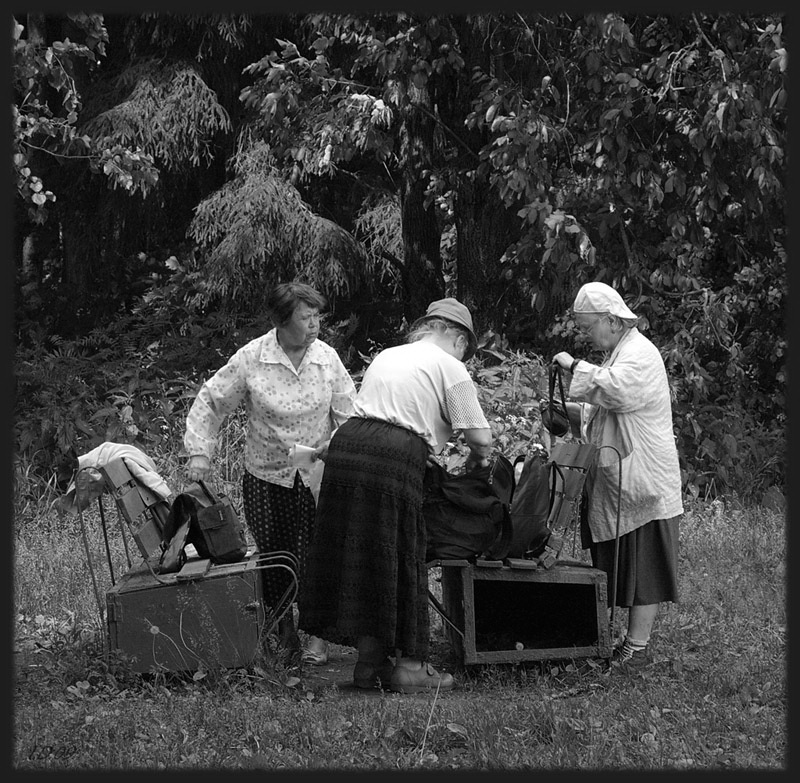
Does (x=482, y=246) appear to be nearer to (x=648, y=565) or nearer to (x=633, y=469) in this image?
(x=633, y=469)

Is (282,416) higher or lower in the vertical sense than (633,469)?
higher

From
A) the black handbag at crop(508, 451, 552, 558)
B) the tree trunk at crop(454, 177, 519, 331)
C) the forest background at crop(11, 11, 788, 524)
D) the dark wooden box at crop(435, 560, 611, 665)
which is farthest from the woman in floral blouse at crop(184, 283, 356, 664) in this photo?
the tree trunk at crop(454, 177, 519, 331)

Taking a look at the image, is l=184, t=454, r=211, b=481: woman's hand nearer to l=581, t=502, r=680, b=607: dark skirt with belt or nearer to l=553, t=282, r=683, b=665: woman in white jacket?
l=553, t=282, r=683, b=665: woman in white jacket

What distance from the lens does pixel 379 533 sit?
184 inches

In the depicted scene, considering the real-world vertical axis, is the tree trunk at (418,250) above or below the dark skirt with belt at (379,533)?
above

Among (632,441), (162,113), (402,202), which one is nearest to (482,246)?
(402,202)

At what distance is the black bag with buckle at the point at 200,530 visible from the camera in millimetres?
4961

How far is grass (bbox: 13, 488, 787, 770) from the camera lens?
4016mm

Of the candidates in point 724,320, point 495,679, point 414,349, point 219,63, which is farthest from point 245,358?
point 219,63

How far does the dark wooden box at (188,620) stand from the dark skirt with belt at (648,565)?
161 cm

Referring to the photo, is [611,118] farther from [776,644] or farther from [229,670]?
[229,670]

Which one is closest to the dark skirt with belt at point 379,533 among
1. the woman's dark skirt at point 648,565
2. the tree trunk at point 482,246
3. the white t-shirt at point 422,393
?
the white t-shirt at point 422,393

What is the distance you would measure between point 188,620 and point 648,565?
2002mm

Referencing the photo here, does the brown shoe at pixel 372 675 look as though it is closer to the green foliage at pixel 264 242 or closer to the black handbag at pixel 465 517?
the black handbag at pixel 465 517
